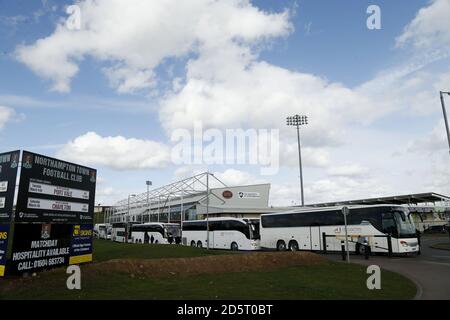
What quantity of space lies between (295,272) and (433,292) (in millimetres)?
5961

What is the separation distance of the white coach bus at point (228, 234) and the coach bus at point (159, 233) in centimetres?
414

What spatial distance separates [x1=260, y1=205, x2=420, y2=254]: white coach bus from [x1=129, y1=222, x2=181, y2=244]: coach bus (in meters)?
15.5

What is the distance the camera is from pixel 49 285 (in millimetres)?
11891

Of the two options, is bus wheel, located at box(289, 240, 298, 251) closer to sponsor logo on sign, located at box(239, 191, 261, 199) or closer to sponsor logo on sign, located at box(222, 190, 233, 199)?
sponsor logo on sign, located at box(222, 190, 233, 199)

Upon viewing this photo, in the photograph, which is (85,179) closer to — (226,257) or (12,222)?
(12,222)

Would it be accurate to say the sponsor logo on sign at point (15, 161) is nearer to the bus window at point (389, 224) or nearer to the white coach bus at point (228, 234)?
the bus window at point (389, 224)

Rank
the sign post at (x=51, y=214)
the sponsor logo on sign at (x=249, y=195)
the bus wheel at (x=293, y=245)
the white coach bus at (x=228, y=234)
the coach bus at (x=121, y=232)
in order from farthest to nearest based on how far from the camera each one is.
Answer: the sponsor logo on sign at (x=249, y=195) → the coach bus at (x=121, y=232) → the white coach bus at (x=228, y=234) → the bus wheel at (x=293, y=245) → the sign post at (x=51, y=214)

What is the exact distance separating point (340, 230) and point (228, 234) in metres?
12.7

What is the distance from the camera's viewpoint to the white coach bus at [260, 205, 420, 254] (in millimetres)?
24484

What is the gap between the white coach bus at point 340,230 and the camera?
24.5 meters

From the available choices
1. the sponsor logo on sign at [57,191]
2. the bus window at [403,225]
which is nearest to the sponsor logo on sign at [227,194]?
the bus window at [403,225]

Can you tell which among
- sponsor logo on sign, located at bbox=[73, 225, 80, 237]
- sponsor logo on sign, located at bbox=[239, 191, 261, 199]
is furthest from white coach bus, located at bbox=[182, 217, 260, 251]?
sponsor logo on sign, located at bbox=[239, 191, 261, 199]

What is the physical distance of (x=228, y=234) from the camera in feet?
121

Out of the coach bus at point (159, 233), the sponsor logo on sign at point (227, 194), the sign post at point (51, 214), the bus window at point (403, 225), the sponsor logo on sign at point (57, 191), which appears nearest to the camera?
the sign post at point (51, 214)
